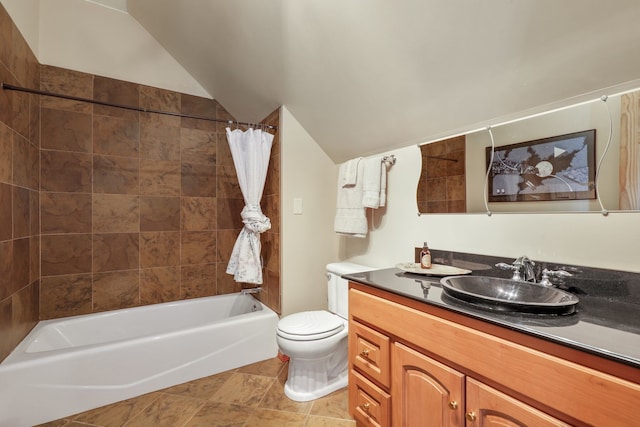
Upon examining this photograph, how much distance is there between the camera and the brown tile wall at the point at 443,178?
1568mm

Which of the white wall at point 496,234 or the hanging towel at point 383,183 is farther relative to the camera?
the hanging towel at point 383,183

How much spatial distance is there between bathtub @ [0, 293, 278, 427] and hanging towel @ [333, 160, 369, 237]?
0.93 m

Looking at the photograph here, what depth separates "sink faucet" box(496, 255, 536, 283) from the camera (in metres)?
1.18

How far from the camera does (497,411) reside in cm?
83

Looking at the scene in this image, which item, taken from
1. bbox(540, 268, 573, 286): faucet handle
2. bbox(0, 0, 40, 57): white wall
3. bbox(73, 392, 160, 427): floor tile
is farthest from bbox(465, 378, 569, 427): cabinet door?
bbox(0, 0, 40, 57): white wall

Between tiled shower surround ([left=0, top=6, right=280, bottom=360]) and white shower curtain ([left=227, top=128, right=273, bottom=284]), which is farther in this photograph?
white shower curtain ([left=227, top=128, right=273, bottom=284])

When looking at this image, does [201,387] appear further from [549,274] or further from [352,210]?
[549,274]

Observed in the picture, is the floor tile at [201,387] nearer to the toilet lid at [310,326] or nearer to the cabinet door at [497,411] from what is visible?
the toilet lid at [310,326]

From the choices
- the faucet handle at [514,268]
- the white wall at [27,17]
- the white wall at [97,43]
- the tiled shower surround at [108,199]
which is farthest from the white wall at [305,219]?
the white wall at [27,17]

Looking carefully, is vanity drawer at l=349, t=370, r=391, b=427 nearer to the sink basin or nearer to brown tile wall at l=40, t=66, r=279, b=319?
the sink basin

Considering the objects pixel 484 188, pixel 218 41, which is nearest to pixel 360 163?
pixel 484 188

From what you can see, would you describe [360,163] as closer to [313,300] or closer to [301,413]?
[313,300]

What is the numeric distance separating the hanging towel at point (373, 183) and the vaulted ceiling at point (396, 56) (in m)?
0.18

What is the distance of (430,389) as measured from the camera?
1020 millimetres
